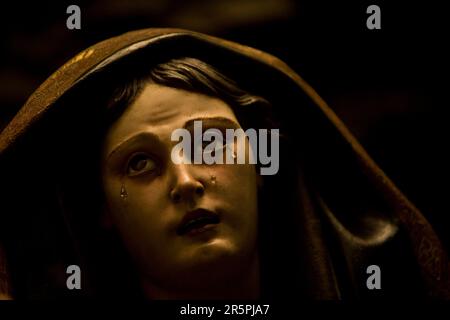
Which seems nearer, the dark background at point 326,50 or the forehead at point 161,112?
the forehead at point 161,112

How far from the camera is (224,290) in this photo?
209 cm

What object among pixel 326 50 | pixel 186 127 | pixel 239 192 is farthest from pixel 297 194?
pixel 326 50

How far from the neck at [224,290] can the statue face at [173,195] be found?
0.03 meters

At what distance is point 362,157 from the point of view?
228cm

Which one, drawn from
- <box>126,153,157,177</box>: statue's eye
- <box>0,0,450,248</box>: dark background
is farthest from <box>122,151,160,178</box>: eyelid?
<box>0,0,450,248</box>: dark background

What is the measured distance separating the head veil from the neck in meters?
0.12

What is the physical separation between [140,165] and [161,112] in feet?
0.37

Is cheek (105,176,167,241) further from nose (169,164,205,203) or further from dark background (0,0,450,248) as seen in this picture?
dark background (0,0,450,248)

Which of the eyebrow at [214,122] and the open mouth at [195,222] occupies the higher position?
the eyebrow at [214,122]

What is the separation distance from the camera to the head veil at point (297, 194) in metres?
2.18

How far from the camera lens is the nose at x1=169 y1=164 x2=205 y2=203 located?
6.61 ft

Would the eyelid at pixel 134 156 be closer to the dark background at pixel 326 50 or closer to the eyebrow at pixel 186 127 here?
the eyebrow at pixel 186 127

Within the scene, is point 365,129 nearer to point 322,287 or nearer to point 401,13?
point 401,13

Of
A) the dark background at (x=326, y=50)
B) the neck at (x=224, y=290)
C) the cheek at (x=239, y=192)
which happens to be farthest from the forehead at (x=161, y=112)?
the dark background at (x=326, y=50)
